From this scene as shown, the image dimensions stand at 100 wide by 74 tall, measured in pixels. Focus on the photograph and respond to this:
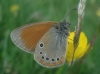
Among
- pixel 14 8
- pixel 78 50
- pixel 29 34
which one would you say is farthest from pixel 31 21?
pixel 78 50

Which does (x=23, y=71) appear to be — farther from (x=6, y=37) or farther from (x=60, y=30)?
(x=60, y=30)

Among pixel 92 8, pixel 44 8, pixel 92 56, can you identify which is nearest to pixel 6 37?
pixel 92 56

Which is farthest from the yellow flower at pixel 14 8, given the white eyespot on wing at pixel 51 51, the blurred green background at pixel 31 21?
the white eyespot on wing at pixel 51 51

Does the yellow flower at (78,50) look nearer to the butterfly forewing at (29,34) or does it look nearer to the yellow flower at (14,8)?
the butterfly forewing at (29,34)

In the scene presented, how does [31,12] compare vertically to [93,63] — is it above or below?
above

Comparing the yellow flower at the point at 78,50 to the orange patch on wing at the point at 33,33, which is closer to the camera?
the yellow flower at the point at 78,50

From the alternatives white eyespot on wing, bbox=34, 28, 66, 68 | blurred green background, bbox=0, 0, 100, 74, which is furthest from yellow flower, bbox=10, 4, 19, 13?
white eyespot on wing, bbox=34, 28, 66, 68
